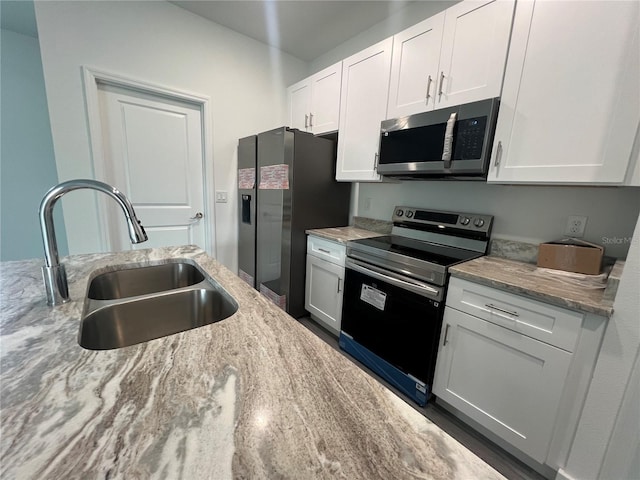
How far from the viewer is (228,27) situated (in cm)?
250

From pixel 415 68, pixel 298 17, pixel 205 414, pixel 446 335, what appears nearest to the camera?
pixel 205 414

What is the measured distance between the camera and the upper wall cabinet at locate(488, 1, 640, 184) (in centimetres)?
103

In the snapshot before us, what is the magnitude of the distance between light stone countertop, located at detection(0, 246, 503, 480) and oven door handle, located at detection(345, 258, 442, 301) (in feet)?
3.14

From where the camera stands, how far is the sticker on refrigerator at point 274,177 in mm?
2172

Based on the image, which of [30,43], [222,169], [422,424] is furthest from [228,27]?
[422,424]

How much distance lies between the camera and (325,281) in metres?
2.17

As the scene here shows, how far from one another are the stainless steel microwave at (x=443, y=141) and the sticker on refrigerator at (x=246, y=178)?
1.29m

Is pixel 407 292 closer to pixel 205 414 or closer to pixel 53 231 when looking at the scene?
pixel 205 414

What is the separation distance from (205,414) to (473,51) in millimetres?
1937

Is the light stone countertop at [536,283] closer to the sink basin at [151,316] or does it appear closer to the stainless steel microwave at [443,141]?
the stainless steel microwave at [443,141]

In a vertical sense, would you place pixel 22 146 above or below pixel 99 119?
below

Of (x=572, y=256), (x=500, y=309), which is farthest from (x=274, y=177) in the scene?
(x=572, y=256)

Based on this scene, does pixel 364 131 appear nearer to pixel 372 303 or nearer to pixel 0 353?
pixel 372 303

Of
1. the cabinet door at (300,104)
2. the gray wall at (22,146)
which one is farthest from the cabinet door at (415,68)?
the gray wall at (22,146)
